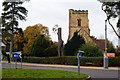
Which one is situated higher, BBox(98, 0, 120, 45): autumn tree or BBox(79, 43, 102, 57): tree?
BBox(98, 0, 120, 45): autumn tree

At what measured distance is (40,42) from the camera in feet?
178

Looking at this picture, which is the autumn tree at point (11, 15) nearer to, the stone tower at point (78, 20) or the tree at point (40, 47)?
the tree at point (40, 47)

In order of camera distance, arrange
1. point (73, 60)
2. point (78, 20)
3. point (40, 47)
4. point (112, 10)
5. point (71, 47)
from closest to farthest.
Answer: point (112, 10)
point (73, 60)
point (40, 47)
point (71, 47)
point (78, 20)

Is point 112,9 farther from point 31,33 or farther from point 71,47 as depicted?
point 31,33

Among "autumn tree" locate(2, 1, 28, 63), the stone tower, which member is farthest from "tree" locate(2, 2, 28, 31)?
the stone tower

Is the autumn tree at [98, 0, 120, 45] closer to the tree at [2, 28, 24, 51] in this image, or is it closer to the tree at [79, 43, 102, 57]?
the tree at [79, 43, 102, 57]

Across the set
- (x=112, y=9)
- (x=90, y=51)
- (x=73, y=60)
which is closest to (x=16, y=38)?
(x=73, y=60)

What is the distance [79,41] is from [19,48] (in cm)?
1457

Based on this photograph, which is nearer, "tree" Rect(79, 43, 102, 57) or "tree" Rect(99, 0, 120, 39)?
"tree" Rect(99, 0, 120, 39)

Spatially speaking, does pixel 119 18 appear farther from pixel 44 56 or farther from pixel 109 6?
pixel 44 56

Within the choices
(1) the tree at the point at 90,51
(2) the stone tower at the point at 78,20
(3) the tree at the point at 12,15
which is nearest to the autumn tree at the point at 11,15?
(3) the tree at the point at 12,15

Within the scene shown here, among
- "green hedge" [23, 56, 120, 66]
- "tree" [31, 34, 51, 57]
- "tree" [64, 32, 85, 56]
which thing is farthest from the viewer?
"tree" [64, 32, 85, 56]

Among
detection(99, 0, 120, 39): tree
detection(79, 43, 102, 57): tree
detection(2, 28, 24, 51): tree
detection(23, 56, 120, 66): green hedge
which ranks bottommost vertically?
detection(23, 56, 120, 66): green hedge

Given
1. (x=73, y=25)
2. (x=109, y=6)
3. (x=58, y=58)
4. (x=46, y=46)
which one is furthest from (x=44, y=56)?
(x=73, y=25)
